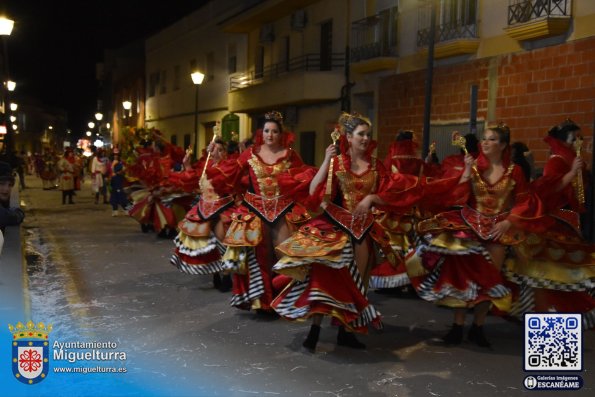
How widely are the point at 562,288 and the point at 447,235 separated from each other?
1.10m

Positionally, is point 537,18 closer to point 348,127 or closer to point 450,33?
point 450,33

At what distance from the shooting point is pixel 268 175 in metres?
6.84

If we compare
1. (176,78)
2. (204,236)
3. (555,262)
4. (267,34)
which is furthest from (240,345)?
(176,78)

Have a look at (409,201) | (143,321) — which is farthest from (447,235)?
(143,321)

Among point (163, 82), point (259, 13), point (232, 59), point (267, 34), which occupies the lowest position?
point (163, 82)

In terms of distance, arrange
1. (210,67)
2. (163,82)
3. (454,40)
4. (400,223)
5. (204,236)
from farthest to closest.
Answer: (163,82) → (210,67) → (454,40) → (204,236) → (400,223)

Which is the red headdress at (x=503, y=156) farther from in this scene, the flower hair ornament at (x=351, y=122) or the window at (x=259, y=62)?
the window at (x=259, y=62)

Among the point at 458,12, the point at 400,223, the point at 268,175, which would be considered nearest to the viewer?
the point at 268,175

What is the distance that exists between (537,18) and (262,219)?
8.71 metres

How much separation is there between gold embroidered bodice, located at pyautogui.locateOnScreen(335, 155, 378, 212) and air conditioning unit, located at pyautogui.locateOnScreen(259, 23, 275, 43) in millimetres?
22362

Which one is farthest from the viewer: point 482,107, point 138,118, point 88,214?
point 138,118

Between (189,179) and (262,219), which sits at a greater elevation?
(189,179)

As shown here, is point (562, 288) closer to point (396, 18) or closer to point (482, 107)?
point (482, 107)

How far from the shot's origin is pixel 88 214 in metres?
18.1
